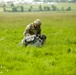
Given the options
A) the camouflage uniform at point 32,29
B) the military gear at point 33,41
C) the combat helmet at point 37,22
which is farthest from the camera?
the camouflage uniform at point 32,29

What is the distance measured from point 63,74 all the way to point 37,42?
6.44m

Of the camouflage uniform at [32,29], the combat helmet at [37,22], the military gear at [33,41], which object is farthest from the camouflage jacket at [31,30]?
the military gear at [33,41]

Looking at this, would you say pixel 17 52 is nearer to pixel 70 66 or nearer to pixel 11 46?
pixel 11 46

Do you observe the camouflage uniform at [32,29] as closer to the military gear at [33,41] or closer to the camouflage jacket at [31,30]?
the camouflage jacket at [31,30]

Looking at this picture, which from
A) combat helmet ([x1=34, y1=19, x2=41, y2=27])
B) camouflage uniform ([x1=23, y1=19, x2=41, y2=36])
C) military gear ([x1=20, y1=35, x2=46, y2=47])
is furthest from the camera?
camouflage uniform ([x1=23, y1=19, x2=41, y2=36])

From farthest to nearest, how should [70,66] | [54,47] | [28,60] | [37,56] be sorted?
1. [54,47]
2. [37,56]
3. [28,60]
4. [70,66]

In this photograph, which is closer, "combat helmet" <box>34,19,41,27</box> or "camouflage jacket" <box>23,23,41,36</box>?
"combat helmet" <box>34,19,41,27</box>

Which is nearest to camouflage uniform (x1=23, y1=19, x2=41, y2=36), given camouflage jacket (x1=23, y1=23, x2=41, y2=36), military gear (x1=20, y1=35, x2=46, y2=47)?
camouflage jacket (x1=23, y1=23, x2=41, y2=36)

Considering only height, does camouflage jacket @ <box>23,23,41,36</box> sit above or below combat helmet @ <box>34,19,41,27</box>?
below

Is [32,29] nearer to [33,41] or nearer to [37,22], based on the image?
[37,22]

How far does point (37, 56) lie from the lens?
603 inches

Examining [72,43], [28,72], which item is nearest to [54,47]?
[72,43]

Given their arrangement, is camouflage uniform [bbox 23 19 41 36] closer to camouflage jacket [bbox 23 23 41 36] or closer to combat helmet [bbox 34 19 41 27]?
camouflage jacket [bbox 23 23 41 36]

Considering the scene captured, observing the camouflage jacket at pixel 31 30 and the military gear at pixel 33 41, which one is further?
the camouflage jacket at pixel 31 30
